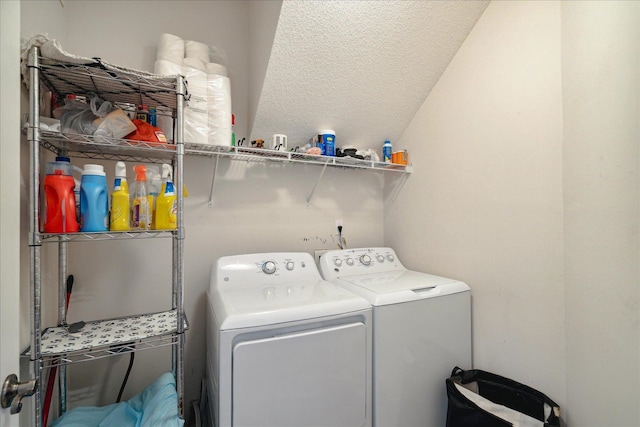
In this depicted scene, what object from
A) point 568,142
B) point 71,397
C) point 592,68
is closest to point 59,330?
point 71,397

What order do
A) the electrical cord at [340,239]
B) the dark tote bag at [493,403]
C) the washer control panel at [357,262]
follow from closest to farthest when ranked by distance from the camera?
the dark tote bag at [493,403]
the washer control panel at [357,262]
the electrical cord at [340,239]

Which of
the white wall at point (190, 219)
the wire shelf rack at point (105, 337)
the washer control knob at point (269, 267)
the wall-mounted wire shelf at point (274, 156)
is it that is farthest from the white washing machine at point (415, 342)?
the wire shelf rack at point (105, 337)

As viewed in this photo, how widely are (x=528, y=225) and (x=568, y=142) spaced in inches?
16.2

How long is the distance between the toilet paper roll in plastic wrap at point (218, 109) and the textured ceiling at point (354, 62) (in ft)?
0.85

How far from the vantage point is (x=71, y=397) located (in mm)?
1412

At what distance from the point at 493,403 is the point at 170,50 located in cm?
240

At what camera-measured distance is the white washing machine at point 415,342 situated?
130 cm

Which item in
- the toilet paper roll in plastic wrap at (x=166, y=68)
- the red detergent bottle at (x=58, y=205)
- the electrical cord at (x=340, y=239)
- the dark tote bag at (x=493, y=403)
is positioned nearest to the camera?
the red detergent bottle at (x=58, y=205)

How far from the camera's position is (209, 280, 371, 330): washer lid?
1.07 meters

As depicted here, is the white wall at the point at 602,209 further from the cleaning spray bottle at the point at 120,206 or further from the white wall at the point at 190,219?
the cleaning spray bottle at the point at 120,206

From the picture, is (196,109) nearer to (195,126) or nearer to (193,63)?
(195,126)

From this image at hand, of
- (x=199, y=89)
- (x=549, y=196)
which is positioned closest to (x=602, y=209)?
(x=549, y=196)

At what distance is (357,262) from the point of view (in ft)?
6.13

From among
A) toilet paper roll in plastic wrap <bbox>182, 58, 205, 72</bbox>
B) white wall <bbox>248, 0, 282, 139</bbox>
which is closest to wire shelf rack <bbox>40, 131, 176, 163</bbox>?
toilet paper roll in plastic wrap <bbox>182, 58, 205, 72</bbox>
